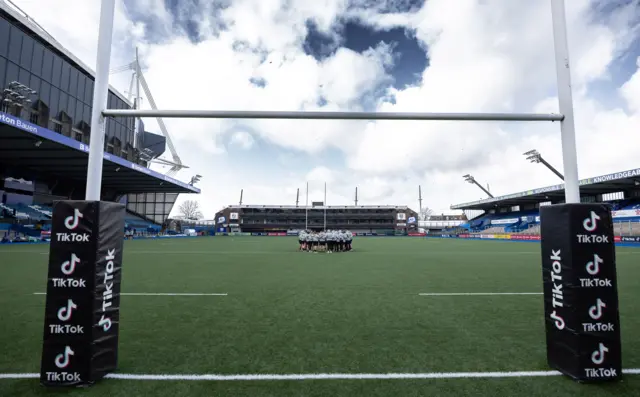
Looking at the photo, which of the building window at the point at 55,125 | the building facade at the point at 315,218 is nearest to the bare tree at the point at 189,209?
the building facade at the point at 315,218

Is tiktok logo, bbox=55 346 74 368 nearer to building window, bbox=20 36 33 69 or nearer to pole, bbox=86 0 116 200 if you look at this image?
pole, bbox=86 0 116 200

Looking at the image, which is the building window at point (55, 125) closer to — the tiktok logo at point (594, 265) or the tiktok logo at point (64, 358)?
the tiktok logo at point (64, 358)

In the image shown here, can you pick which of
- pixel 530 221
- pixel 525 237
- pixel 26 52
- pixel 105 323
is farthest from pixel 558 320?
pixel 530 221

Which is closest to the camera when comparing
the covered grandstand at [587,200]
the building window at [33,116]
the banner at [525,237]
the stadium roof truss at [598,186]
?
the building window at [33,116]

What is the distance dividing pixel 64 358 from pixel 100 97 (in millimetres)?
2474

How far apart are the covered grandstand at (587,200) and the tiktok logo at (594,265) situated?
71.0ft

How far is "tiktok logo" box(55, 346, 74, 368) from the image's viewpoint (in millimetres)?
2896

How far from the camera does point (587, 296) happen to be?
2.99m

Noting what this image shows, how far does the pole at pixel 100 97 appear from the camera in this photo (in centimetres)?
322

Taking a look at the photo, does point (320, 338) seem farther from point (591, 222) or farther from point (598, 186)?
point (598, 186)

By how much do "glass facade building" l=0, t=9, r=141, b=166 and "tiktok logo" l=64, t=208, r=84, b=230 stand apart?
109 feet

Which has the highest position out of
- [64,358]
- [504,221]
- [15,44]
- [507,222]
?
[15,44]

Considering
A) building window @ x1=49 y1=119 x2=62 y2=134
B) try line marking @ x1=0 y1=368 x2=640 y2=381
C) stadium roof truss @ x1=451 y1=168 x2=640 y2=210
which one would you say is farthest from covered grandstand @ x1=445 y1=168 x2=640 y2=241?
building window @ x1=49 y1=119 x2=62 y2=134

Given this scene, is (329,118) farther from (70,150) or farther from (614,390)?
(70,150)
